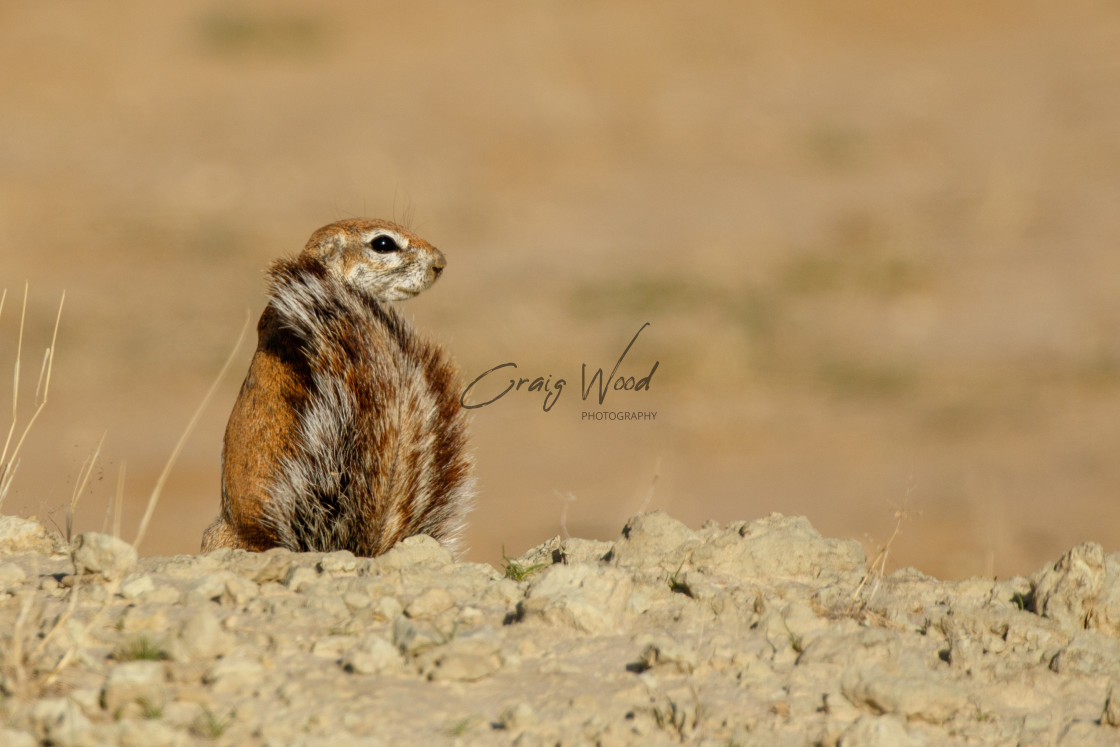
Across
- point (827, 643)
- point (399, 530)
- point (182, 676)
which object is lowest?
point (182, 676)

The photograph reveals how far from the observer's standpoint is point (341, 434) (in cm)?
489

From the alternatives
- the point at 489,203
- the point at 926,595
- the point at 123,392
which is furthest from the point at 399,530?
the point at 489,203

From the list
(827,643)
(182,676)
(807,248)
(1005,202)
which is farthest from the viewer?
(1005,202)

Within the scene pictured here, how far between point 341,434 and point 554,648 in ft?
4.85

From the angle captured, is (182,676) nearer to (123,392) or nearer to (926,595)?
(926,595)

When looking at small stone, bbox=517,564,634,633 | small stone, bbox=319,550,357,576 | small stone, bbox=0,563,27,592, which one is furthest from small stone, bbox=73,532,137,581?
small stone, bbox=517,564,634,633

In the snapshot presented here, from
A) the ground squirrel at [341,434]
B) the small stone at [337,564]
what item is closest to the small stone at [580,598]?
the small stone at [337,564]

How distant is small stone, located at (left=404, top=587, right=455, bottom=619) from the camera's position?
396cm

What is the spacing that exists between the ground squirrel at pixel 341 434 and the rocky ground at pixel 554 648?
319mm

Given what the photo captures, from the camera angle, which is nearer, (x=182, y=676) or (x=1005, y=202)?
(x=182, y=676)

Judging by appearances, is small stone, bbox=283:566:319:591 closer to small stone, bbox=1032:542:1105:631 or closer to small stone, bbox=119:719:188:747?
small stone, bbox=119:719:188:747

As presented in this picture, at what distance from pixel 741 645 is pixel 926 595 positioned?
1010 mm

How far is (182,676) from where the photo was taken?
3408 millimetres

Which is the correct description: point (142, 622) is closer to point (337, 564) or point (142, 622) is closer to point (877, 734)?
point (337, 564)
